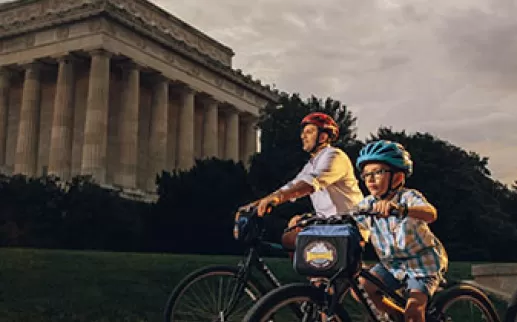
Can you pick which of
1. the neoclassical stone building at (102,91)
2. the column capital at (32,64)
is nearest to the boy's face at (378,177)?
the neoclassical stone building at (102,91)

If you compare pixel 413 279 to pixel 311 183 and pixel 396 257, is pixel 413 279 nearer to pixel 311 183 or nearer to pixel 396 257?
pixel 396 257

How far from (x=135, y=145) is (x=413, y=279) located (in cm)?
5214

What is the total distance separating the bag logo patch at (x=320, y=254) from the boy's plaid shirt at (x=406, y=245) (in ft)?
2.48

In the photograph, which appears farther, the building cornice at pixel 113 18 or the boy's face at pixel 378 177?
the building cornice at pixel 113 18

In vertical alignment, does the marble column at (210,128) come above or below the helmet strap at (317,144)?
above

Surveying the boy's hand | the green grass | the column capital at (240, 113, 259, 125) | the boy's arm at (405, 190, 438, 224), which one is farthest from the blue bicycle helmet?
the column capital at (240, 113, 259, 125)

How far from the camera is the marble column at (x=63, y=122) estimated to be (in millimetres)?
53781

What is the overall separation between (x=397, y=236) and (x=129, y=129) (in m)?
52.1

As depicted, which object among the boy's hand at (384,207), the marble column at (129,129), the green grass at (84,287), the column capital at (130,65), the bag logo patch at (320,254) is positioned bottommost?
the green grass at (84,287)

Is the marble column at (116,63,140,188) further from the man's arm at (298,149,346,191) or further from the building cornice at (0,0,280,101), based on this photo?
the man's arm at (298,149,346,191)

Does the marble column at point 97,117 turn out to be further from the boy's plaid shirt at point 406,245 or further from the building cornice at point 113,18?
the boy's plaid shirt at point 406,245

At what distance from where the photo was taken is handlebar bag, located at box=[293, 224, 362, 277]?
184 inches

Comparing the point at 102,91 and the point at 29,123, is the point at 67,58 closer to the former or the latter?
the point at 102,91

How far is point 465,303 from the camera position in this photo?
19.9ft
